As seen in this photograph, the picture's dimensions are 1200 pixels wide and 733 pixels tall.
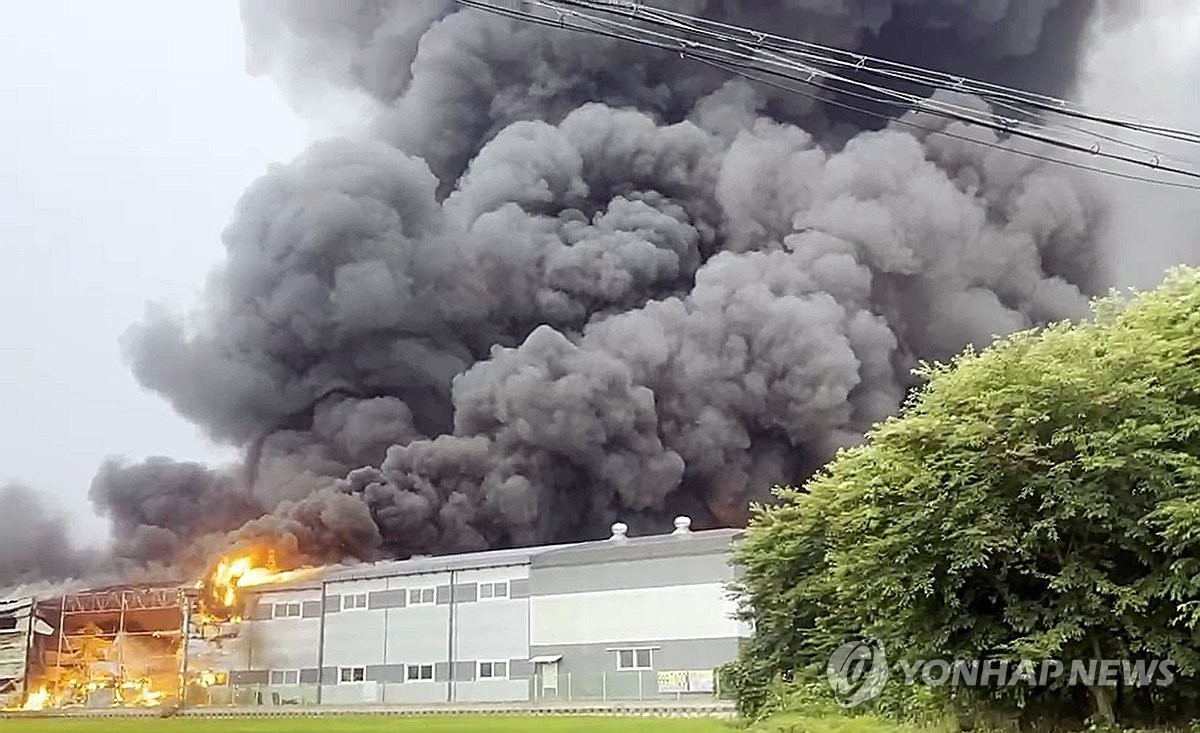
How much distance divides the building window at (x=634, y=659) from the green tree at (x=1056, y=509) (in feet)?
48.9

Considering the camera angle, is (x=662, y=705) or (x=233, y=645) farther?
(x=233, y=645)

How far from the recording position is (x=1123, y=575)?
10789mm

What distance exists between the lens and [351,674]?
2883 cm

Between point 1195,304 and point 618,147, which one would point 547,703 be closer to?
point 1195,304

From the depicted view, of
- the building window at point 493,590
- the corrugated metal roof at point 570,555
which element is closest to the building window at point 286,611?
the corrugated metal roof at point 570,555

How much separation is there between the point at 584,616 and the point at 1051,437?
18.0 metres

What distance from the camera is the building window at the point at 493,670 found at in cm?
2806

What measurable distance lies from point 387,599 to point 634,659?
263 inches

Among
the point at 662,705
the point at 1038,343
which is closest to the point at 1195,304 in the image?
the point at 1038,343

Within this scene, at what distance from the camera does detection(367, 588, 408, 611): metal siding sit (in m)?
28.9

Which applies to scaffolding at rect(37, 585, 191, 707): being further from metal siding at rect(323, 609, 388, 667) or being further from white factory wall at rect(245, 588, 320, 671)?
metal siding at rect(323, 609, 388, 667)

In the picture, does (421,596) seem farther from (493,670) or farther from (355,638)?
(493,670)

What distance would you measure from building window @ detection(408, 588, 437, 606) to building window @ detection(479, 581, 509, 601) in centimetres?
118

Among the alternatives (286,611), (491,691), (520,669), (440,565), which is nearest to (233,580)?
(286,611)
